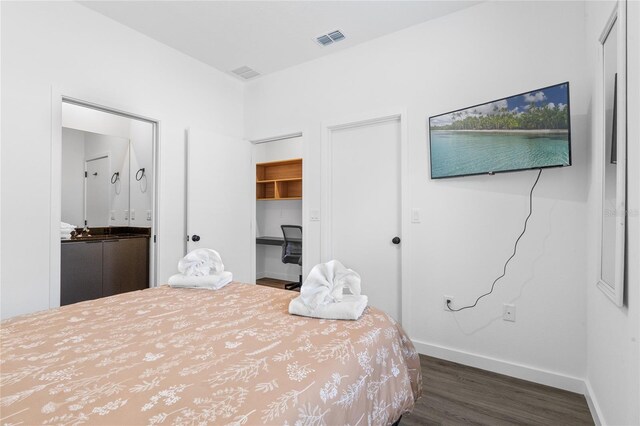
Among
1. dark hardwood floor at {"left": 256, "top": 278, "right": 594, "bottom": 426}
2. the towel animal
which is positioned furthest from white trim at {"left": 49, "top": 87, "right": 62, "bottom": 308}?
dark hardwood floor at {"left": 256, "top": 278, "right": 594, "bottom": 426}

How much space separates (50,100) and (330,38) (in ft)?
7.63

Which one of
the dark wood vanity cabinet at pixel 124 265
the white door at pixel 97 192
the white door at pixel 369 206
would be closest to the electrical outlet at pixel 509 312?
the white door at pixel 369 206

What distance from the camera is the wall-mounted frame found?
125 centimetres

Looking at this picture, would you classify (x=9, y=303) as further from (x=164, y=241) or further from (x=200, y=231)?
(x=200, y=231)

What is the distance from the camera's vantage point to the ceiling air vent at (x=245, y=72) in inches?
139

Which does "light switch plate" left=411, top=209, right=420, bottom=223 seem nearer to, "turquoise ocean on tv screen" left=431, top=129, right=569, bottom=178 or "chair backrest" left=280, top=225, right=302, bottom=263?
"turquoise ocean on tv screen" left=431, top=129, right=569, bottom=178

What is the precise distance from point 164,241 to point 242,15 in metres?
2.17

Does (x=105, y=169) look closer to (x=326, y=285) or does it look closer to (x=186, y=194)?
(x=186, y=194)

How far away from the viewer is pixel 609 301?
4.89ft

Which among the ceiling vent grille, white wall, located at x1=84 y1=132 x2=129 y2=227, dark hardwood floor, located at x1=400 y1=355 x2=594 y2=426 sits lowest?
dark hardwood floor, located at x1=400 y1=355 x2=594 y2=426

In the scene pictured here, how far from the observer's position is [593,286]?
1.85 metres

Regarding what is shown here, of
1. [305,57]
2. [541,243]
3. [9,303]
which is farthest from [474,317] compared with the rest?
[9,303]

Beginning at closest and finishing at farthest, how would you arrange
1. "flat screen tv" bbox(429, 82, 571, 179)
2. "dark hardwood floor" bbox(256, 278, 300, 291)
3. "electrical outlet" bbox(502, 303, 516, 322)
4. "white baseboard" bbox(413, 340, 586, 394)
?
"flat screen tv" bbox(429, 82, 571, 179) < "white baseboard" bbox(413, 340, 586, 394) < "electrical outlet" bbox(502, 303, 516, 322) < "dark hardwood floor" bbox(256, 278, 300, 291)

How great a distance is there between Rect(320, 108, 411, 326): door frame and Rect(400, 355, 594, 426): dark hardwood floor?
627 millimetres
